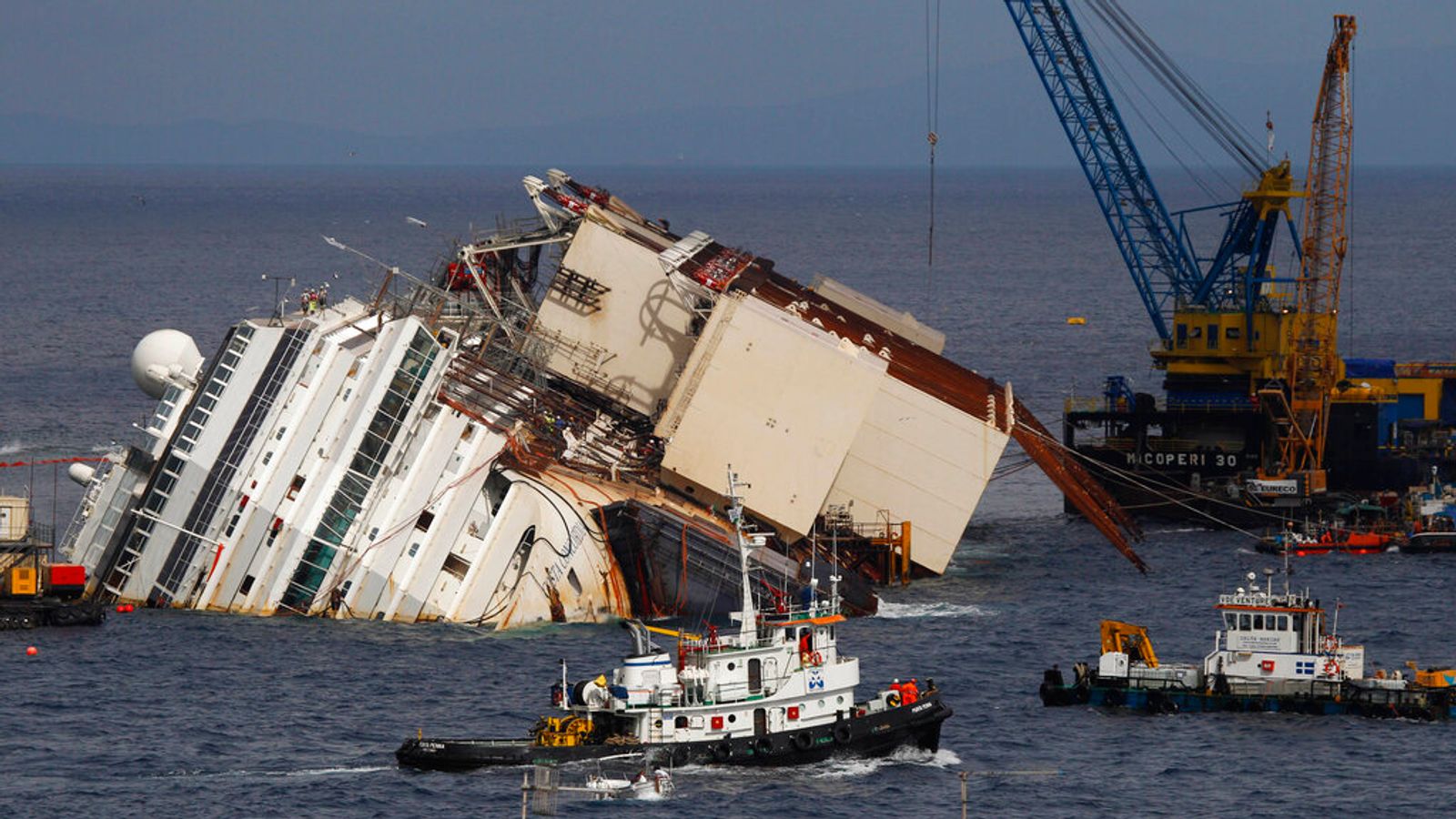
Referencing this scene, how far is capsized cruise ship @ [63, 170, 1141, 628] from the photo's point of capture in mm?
95688

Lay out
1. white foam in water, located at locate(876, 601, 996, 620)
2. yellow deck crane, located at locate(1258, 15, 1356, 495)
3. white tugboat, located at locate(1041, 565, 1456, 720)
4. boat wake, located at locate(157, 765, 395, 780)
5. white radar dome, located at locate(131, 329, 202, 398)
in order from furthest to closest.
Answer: yellow deck crane, located at locate(1258, 15, 1356, 495), white radar dome, located at locate(131, 329, 202, 398), white foam in water, located at locate(876, 601, 996, 620), white tugboat, located at locate(1041, 565, 1456, 720), boat wake, located at locate(157, 765, 395, 780)

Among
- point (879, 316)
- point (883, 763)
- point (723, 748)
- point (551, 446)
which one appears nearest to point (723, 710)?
point (723, 748)

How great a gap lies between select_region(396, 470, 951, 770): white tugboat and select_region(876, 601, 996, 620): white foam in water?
2515 cm

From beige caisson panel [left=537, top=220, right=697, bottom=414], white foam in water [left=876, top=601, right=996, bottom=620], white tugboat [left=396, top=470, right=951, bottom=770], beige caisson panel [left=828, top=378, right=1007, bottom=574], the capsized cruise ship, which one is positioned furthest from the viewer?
beige caisson panel [left=537, top=220, right=697, bottom=414]

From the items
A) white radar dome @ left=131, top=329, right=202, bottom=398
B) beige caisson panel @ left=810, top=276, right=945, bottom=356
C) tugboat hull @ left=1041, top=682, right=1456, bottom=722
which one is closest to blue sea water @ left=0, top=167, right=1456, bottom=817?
tugboat hull @ left=1041, top=682, right=1456, bottom=722

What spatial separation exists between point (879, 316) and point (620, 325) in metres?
14.7

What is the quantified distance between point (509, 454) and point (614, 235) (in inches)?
804

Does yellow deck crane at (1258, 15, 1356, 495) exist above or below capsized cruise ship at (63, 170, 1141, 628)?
above

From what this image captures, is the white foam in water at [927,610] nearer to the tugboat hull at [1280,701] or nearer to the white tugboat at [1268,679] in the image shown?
the white tugboat at [1268,679]

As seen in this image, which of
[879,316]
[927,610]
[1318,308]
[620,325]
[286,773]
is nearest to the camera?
[286,773]

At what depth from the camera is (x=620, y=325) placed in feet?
375

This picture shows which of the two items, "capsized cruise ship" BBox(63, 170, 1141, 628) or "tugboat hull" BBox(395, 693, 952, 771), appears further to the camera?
"capsized cruise ship" BBox(63, 170, 1141, 628)

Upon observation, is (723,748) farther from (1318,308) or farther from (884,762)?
(1318,308)

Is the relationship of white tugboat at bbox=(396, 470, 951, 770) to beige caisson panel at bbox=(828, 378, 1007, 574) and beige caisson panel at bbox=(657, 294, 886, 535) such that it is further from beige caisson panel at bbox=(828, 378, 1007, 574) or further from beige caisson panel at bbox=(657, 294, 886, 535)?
beige caisson panel at bbox=(828, 378, 1007, 574)
